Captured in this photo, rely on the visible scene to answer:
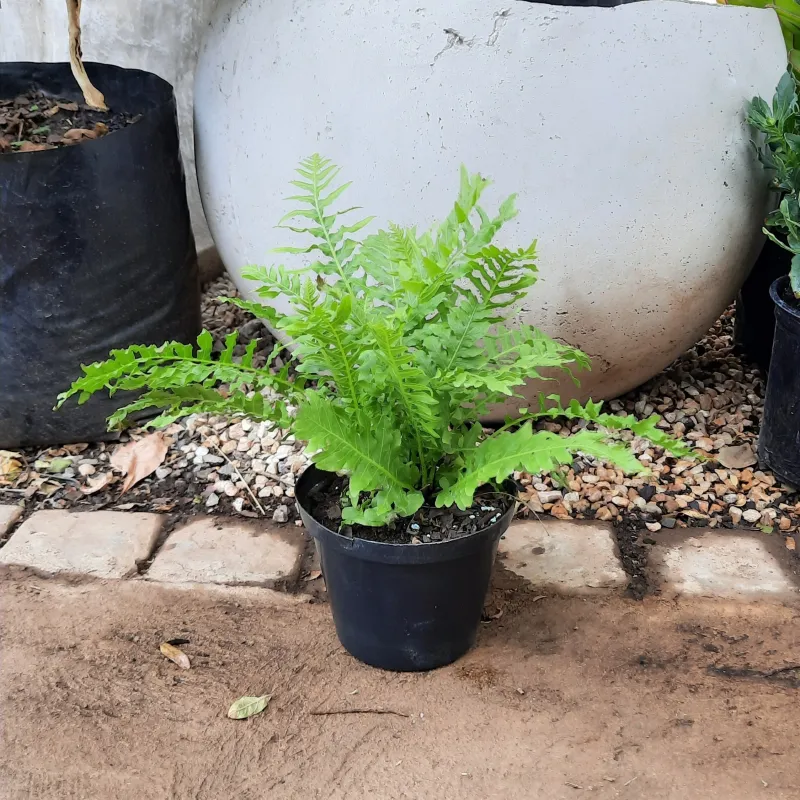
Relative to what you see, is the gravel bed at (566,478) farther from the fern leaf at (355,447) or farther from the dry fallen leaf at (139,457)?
the fern leaf at (355,447)

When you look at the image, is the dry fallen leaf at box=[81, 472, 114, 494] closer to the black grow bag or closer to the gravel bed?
the gravel bed

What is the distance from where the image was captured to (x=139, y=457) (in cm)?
234

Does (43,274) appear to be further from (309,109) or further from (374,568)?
(374,568)

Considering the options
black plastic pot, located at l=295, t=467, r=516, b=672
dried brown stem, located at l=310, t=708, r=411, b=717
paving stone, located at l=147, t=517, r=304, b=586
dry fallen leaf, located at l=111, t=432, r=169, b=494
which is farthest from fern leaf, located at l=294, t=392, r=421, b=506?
dry fallen leaf, located at l=111, t=432, r=169, b=494

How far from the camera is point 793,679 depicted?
166 centimetres

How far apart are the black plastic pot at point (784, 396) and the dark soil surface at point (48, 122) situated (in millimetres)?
1761

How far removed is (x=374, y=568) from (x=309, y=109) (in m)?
1.11

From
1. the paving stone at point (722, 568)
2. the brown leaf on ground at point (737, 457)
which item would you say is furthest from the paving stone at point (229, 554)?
the brown leaf on ground at point (737, 457)

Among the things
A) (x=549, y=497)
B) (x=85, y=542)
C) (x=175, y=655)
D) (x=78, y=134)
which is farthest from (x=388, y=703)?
(x=78, y=134)

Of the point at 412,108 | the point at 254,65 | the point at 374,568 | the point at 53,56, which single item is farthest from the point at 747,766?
the point at 53,56

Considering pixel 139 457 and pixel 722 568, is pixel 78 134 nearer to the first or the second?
pixel 139 457

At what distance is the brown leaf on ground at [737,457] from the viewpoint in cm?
231

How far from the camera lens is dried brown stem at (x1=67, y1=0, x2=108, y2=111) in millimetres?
2195

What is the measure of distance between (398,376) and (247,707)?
2.30ft
